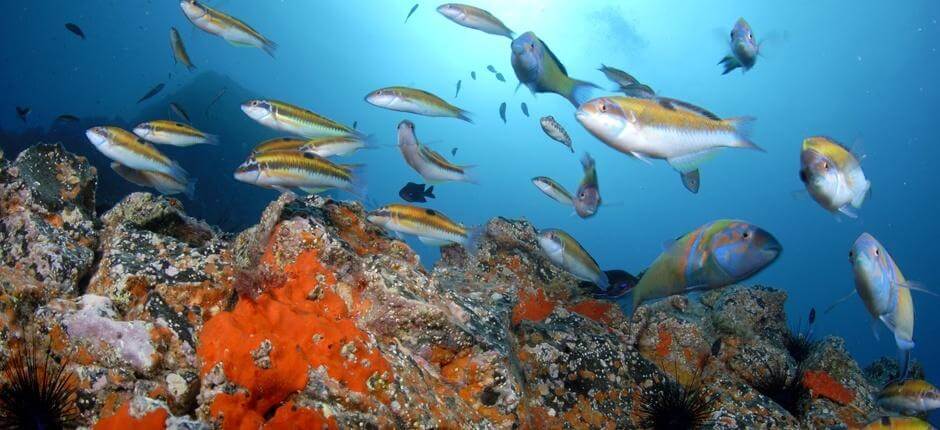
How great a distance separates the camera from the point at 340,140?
15.3 feet

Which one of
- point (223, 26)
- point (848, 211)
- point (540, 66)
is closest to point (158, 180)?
point (223, 26)

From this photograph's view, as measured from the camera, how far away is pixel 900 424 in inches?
148

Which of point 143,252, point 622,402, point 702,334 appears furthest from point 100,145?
point 702,334

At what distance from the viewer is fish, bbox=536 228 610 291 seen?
4.60 meters

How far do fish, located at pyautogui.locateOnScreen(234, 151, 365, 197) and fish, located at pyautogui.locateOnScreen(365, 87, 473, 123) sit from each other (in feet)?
3.39

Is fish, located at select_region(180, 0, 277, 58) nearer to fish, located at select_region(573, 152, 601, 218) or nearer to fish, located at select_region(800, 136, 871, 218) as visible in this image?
fish, located at select_region(573, 152, 601, 218)

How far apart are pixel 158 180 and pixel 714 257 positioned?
5585 millimetres

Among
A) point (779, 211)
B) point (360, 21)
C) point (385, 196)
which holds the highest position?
Answer: point (779, 211)

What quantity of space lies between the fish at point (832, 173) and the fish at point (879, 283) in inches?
9.8

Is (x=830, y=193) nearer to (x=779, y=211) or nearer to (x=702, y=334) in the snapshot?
(x=702, y=334)

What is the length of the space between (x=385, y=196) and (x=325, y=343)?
135 metres

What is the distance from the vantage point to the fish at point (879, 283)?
2697 millimetres

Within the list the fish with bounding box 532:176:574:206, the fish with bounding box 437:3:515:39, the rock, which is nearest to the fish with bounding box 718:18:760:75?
the fish with bounding box 532:176:574:206

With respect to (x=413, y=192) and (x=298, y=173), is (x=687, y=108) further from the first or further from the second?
(x=413, y=192)
